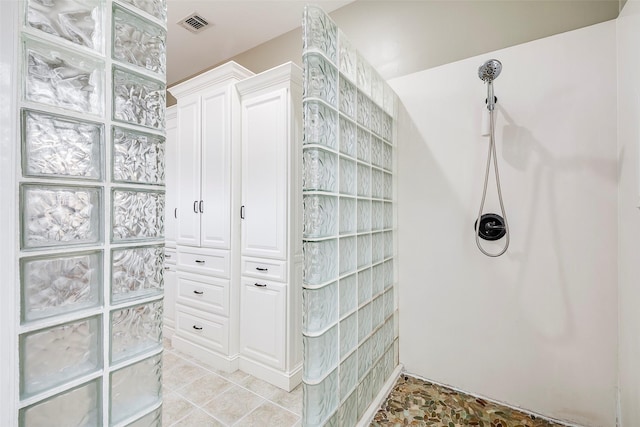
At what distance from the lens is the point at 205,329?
7.93 feet

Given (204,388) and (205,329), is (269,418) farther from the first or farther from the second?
(205,329)

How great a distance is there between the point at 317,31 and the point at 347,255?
946 millimetres

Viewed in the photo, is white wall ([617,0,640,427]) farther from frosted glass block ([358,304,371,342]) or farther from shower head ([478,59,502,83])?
frosted glass block ([358,304,371,342])

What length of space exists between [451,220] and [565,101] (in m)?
0.87

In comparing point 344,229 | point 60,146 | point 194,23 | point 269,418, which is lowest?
point 269,418

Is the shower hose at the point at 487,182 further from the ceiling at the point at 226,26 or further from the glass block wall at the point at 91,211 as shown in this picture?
the glass block wall at the point at 91,211

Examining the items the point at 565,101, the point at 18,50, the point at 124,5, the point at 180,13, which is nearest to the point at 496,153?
the point at 565,101

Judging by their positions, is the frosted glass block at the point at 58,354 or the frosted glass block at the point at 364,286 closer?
the frosted glass block at the point at 58,354

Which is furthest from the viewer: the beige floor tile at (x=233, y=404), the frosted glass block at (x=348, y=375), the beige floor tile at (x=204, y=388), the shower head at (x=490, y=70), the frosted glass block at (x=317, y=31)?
the beige floor tile at (x=204, y=388)

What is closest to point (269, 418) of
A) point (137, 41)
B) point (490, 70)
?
point (137, 41)

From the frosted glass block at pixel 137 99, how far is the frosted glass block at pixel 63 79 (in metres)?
0.03

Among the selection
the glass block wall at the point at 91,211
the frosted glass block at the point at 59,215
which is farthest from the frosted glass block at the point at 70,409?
the frosted glass block at the point at 59,215

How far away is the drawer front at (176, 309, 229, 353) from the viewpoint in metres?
2.30

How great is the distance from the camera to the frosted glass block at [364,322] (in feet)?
5.09
